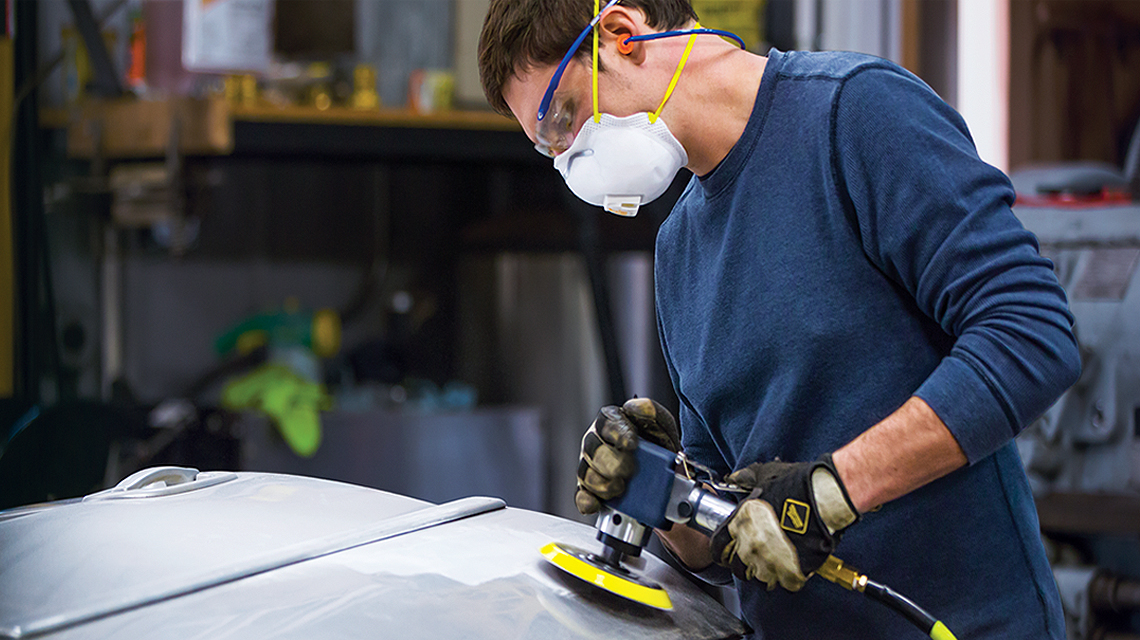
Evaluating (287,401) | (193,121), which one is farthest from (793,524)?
(287,401)

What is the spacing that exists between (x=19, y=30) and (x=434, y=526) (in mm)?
1715

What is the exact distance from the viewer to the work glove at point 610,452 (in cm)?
81

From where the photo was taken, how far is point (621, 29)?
923 mm

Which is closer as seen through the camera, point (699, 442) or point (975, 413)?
point (975, 413)

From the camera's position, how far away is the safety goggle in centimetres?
91

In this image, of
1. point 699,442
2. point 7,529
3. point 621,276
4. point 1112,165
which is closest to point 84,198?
point 621,276

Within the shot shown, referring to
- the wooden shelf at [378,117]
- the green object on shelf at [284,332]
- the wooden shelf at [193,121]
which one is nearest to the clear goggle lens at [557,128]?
the wooden shelf at [378,117]

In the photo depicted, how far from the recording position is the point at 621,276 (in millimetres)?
2998

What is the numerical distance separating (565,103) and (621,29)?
0.09 meters

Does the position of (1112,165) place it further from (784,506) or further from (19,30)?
(19,30)

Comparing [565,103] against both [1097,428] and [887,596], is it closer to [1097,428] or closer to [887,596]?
[887,596]

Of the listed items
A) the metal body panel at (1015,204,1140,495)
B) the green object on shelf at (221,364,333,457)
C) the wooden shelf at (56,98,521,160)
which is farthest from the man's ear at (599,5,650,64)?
the green object on shelf at (221,364,333,457)

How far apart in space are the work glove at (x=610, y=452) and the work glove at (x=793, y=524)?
113 mm

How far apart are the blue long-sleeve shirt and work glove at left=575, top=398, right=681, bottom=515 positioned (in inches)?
3.5
